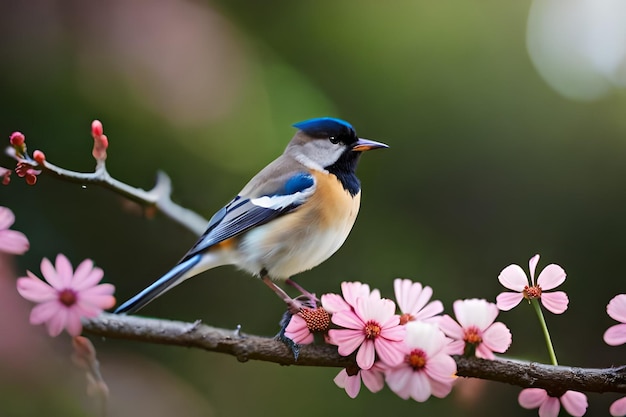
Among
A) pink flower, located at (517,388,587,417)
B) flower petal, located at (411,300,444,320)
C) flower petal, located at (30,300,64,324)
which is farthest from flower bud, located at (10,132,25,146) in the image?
pink flower, located at (517,388,587,417)

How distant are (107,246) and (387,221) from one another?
364mm

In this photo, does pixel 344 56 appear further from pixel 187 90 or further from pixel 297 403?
pixel 297 403

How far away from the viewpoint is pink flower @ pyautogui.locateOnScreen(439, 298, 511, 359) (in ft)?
1.57

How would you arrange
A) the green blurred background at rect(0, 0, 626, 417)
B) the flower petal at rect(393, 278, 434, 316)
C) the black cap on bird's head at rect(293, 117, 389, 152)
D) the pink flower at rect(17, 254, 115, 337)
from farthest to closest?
the green blurred background at rect(0, 0, 626, 417)
the black cap on bird's head at rect(293, 117, 389, 152)
the flower petal at rect(393, 278, 434, 316)
the pink flower at rect(17, 254, 115, 337)

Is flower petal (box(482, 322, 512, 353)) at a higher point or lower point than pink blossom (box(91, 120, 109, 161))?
higher

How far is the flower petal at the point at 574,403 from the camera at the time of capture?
20.3 inches

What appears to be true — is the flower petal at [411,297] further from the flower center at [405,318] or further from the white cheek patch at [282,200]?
the white cheek patch at [282,200]

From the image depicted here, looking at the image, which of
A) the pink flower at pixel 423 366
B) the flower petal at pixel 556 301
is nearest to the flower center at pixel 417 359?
the pink flower at pixel 423 366

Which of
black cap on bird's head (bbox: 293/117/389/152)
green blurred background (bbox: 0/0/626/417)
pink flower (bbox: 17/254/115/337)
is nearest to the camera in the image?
pink flower (bbox: 17/254/115/337)

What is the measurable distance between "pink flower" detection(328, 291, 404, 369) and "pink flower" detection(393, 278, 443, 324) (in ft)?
0.16

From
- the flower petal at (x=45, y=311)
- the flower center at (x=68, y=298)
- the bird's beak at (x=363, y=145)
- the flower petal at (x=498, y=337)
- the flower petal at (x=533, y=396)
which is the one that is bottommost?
the flower petal at (x=45, y=311)

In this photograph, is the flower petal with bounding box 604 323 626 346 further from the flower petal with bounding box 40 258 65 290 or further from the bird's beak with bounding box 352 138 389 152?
the flower petal with bounding box 40 258 65 290

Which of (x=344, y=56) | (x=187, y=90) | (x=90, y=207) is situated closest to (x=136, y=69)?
(x=187, y=90)

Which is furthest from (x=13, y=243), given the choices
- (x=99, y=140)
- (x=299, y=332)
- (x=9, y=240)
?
(x=299, y=332)
